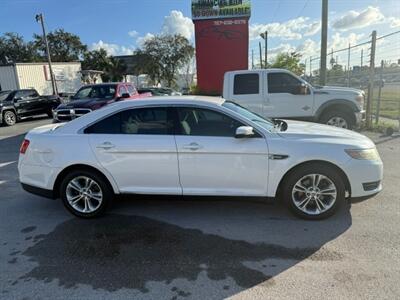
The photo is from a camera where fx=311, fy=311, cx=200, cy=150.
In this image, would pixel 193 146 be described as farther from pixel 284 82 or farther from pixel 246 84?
pixel 284 82

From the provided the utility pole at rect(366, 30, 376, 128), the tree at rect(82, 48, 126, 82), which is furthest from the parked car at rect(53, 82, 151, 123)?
the tree at rect(82, 48, 126, 82)

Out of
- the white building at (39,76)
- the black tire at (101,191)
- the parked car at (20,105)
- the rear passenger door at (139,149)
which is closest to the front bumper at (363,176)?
the rear passenger door at (139,149)

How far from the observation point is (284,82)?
8.55m

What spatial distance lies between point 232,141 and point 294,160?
78cm

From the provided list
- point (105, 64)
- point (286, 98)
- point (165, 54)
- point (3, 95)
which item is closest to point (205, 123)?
point (286, 98)

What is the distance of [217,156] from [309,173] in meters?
1.15

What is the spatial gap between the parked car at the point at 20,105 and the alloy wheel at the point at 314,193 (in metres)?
16.0

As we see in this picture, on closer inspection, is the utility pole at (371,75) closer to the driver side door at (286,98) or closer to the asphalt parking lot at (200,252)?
the driver side door at (286,98)

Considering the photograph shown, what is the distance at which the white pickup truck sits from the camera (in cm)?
849

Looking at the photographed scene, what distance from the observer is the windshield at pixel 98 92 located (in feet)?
35.9

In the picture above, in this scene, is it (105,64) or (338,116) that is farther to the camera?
(105,64)

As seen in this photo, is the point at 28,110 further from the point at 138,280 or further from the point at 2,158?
the point at 138,280

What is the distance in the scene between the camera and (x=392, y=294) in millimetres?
2592

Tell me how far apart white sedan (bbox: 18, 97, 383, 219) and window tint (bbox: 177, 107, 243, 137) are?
1 cm
